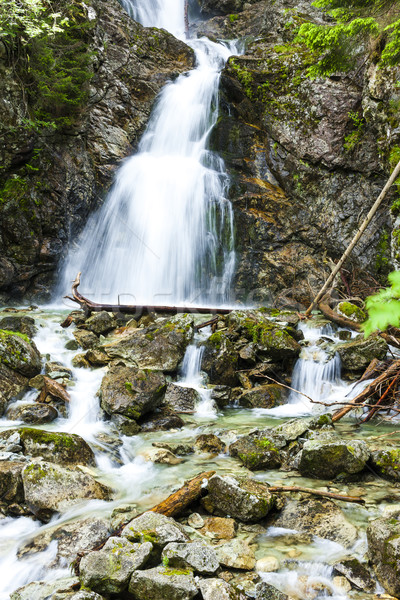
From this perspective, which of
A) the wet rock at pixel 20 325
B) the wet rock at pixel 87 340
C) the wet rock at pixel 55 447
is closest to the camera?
the wet rock at pixel 55 447

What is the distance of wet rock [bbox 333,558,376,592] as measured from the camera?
7.95ft

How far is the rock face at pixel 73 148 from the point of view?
11.5m

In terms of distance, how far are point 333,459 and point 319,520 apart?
73cm

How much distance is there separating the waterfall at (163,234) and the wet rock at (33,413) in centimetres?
737

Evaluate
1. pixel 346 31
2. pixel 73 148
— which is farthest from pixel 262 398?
pixel 73 148

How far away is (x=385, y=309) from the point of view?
56.1 inches

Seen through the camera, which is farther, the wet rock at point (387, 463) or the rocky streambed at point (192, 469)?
the wet rock at point (387, 463)

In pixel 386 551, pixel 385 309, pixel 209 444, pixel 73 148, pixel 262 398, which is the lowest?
pixel 262 398

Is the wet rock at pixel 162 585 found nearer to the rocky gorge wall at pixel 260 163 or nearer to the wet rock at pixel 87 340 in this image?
the wet rock at pixel 87 340

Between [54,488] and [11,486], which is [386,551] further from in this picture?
[11,486]

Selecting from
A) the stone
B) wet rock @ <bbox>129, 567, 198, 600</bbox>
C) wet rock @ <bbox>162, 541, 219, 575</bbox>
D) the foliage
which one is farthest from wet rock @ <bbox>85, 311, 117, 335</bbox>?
the foliage

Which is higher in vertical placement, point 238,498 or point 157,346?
point 238,498

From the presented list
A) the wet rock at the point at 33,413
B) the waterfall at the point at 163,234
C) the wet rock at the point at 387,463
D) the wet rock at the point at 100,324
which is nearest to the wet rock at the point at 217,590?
the wet rock at the point at 387,463

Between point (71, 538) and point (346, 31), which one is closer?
point (71, 538)
